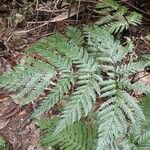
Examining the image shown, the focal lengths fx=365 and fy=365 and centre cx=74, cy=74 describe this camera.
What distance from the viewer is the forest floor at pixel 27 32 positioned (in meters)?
3.08

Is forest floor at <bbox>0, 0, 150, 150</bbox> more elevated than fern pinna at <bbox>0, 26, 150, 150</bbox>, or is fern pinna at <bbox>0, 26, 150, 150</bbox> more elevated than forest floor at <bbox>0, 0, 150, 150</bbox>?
fern pinna at <bbox>0, 26, 150, 150</bbox>

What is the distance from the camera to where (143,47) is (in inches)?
135

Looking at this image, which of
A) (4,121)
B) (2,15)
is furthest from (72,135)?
(2,15)

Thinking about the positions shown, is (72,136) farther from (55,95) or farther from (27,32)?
(27,32)

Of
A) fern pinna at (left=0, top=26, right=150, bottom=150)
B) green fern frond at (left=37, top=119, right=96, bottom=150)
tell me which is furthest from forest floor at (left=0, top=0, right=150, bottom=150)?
fern pinna at (left=0, top=26, right=150, bottom=150)

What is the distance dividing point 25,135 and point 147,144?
107cm

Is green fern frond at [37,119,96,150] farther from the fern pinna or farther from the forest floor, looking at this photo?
the fern pinna

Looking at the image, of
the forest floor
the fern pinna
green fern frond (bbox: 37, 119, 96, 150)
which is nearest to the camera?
the fern pinna

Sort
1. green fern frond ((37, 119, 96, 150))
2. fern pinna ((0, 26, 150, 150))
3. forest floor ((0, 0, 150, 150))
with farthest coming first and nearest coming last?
forest floor ((0, 0, 150, 150))
green fern frond ((37, 119, 96, 150))
fern pinna ((0, 26, 150, 150))

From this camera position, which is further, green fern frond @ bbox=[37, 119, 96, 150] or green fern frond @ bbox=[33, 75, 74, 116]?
green fern frond @ bbox=[37, 119, 96, 150]

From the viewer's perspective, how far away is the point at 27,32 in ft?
12.2

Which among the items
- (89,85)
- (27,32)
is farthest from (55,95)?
(27,32)

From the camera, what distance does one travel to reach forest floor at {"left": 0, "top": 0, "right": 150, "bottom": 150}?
10.1ft

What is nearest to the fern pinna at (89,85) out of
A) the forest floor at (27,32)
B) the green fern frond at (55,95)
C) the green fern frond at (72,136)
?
the green fern frond at (55,95)
